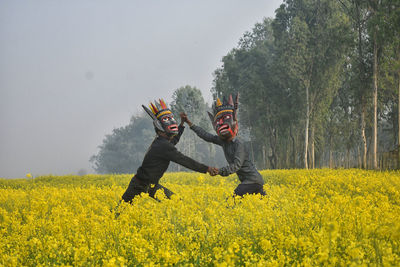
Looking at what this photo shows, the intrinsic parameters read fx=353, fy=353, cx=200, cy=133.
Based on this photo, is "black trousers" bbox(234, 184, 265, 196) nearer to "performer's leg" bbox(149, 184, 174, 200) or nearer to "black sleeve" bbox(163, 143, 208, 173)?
"black sleeve" bbox(163, 143, 208, 173)

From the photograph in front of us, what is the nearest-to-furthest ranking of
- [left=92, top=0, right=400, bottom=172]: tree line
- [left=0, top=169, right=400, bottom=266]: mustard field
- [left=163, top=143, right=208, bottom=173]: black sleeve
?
1. [left=0, top=169, right=400, bottom=266]: mustard field
2. [left=163, top=143, right=208, bottom=173]: black sleeve
3. [left=92, top=0, right=400, bottom=172]: tree line

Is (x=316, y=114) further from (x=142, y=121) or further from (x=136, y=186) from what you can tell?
(x=142, y=121)

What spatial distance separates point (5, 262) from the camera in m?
3.46

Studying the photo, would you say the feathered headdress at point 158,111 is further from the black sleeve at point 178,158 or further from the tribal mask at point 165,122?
the black sleeve at point 178,158

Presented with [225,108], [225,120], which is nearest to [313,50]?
[225,108]

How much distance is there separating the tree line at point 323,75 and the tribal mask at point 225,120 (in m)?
13.2

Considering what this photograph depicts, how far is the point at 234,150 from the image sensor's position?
6586mm

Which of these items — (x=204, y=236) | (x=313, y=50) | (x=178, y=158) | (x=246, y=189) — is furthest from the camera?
(x=313, y=50)

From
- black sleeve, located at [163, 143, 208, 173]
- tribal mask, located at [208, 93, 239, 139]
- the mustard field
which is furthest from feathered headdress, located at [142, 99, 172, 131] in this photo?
the mustard field

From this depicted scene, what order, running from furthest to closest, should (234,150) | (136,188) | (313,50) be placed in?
(313,50), (234,150), (136,188)

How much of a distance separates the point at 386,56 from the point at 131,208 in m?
20.1

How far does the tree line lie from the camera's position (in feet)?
64.0

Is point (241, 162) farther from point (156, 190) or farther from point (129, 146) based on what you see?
point (129, 146)

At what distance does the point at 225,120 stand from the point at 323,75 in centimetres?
2266
